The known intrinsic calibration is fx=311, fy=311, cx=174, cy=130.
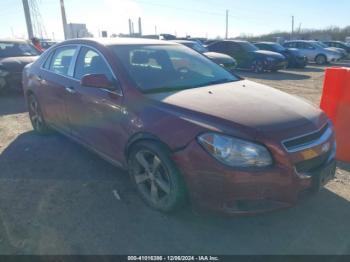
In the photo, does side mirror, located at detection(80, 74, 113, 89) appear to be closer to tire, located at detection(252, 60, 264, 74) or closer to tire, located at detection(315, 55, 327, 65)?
tire, located at detection(252, 60, 264, 74)

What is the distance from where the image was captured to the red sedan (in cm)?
247

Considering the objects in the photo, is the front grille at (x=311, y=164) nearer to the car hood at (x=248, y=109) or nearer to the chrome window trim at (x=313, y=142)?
the chrome window trim at (x=313, y=142)

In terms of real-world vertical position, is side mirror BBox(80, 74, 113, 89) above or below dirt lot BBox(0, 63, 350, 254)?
above

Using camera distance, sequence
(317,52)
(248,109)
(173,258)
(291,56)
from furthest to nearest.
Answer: (317,52) < (291,56) < (248,109) < (173,258)

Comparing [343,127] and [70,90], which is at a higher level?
[70,90]

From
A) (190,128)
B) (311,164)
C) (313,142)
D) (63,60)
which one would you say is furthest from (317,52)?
(190,128)

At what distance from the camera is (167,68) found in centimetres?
369

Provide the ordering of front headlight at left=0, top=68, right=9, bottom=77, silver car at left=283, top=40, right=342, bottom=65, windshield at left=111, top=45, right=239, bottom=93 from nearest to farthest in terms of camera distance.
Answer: windshield at left=111, top=45, right=239, bottom=93
front headlight at left=0, top=68, right=9, bottom=77
silver car at left=283, top=40, right=342, bottom=65

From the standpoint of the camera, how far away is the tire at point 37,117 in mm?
5242

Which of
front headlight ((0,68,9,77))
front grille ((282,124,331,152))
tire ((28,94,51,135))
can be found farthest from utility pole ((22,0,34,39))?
front grille ((282,124,331,152))

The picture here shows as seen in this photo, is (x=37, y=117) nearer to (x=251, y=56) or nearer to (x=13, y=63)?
(x=13, y=63)

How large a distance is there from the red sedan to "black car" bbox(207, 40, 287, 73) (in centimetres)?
1214

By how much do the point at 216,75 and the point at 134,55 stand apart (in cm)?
105

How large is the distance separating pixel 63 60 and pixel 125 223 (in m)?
2.62
